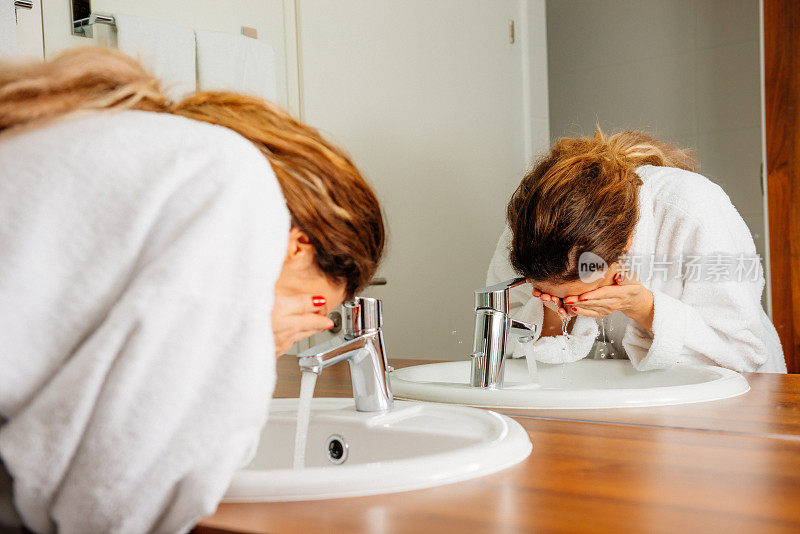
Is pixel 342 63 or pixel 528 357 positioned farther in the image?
pixel 342 63

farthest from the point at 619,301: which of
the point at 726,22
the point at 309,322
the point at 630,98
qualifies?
the point at 309,322

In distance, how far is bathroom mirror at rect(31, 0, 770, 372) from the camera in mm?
1011

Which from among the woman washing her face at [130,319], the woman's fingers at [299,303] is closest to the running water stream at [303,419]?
A: the woman's fingers at [299,303]

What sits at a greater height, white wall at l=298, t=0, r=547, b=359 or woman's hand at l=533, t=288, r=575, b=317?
white wall at l=298, t=0, r=547, b=359

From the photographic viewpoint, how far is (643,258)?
3.64 ft

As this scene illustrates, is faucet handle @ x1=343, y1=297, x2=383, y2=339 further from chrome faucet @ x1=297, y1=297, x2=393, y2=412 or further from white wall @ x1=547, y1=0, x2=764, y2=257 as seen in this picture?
white wall @ x1=547, y1=0, x2=764, y2=257

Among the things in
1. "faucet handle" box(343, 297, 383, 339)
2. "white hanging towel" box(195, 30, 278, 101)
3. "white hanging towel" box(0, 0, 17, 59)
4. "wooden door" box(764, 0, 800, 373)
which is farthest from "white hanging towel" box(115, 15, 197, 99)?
"wooden door" box(764, 0, 800, 373)

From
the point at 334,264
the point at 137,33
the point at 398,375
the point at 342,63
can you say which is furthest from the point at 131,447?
the point at 342,63

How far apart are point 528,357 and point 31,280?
2.73 feet

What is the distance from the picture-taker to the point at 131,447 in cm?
42

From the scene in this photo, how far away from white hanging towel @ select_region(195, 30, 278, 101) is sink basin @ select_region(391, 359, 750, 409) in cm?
53

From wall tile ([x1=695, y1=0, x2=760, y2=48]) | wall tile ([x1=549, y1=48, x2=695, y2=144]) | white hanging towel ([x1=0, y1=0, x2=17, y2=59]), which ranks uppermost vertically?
white hanging towel ([x1=0, y1=0, x2=17, y2=59])

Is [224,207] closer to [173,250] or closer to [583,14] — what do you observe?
[173,250]

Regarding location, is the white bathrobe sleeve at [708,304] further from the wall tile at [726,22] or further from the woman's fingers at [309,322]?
the woman's fingers at [309,322]
